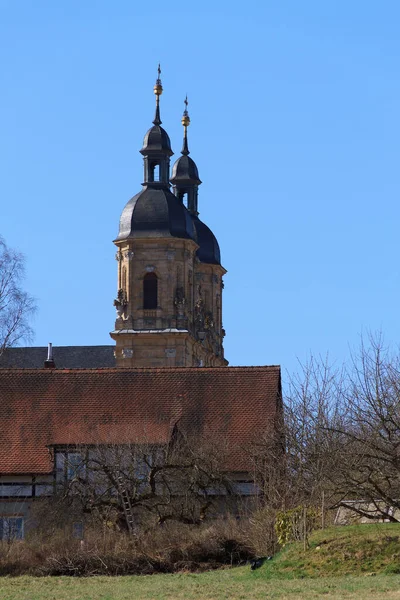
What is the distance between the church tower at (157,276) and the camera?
301ft

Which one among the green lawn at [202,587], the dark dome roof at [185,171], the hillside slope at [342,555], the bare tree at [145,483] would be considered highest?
the dark dome roof at [185,171]

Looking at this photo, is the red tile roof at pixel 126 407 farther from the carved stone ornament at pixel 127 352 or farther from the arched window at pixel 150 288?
the arched window at pixel 150 288

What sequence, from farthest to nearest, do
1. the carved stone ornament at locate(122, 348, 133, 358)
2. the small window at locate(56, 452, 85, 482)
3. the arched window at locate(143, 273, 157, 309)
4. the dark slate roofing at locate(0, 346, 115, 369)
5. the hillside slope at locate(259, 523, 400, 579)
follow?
the dark slate roofing at locate(0, 346, 115, 369) → the arched window at locate(143, 273, 157, 309) → the carved stone ornament at locate(122, 348, 133, 358) → the small window at locate(56, 452, 85, 482) → the hillside slope at locate(259, 523, 400, 579)

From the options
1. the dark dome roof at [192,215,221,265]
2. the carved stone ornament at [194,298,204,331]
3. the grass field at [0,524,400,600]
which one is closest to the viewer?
the grass field at [0,524,400,600]

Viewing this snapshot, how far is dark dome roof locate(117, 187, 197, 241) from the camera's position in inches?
3688

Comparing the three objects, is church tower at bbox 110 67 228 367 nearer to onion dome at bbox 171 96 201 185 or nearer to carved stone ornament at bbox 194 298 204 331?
carved stone ornament at bbox 194 298 204 331

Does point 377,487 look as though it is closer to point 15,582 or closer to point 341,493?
point 341,493

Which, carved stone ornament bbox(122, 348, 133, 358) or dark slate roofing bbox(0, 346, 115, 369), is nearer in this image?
carved stone ornament bbox(122, 348, 133, 358)

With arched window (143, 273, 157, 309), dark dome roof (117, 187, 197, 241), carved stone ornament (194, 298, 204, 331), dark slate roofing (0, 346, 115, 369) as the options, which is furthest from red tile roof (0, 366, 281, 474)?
dark slate roofing (0, 346, 115, 369)

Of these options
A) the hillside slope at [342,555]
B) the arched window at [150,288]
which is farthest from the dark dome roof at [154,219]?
the hillside slope at [342,555]

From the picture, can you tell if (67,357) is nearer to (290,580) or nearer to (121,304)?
(121,304)

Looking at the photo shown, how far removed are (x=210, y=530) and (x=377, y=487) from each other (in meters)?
4.63

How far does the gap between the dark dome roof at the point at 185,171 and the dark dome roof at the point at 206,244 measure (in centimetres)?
234

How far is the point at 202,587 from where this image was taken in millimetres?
34625
